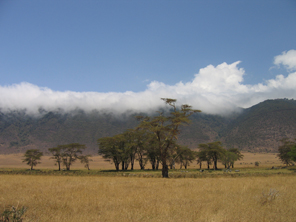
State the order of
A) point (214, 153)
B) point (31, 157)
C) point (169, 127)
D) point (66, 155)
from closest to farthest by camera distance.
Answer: point (169, 127), point (214, 153), point (66, 155), point (31, 157)

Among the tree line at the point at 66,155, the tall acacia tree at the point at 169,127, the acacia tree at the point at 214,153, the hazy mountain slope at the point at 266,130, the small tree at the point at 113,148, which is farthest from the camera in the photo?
the hazy mountain slope at the point at 266,130

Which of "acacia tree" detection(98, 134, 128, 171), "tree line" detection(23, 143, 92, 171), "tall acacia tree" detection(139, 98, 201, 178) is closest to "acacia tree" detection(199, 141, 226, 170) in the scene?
"acacia tree" detection(98, 134, 128, 171)

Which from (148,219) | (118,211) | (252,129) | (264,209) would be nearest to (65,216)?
(118,211)

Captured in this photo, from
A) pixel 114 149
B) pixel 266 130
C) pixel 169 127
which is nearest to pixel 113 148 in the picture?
pixel 114 149

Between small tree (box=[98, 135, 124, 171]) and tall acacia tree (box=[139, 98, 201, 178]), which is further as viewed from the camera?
small tree (box=[98, 135, 124, 171])

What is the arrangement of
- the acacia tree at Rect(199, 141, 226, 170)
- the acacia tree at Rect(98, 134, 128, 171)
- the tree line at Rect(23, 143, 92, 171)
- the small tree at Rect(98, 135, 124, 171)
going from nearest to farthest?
the acacia tree at Rect(98, 134, 128, 171), the small tree at Rect(98, 135, 124, 171), the acacia tree at Rect(199, 141, 226, 170), the tree line at Rect(23, 143, 92, 171)

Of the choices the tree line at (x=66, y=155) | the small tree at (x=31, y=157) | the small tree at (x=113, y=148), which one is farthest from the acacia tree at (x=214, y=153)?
the small tree at (x=31, y=157)

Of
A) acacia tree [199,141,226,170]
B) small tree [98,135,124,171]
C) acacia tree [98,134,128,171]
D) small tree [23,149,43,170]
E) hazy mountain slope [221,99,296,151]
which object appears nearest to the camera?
acacia tree [98,134,128,171]

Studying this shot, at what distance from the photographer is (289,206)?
9.58 meters

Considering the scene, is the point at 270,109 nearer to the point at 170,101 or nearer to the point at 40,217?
the point at 170,101

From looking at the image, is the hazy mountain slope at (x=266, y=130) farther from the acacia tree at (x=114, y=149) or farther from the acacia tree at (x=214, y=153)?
the acacia tree at (x=114, y=149)

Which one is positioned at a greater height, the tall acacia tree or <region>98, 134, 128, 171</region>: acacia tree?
the tall acacia tree

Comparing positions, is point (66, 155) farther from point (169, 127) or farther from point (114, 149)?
point (169, 127)

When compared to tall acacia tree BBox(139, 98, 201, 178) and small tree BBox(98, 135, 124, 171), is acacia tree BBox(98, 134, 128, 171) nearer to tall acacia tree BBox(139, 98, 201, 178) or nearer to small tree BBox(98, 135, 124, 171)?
small tree BBox(98, 135, 124, 171)
